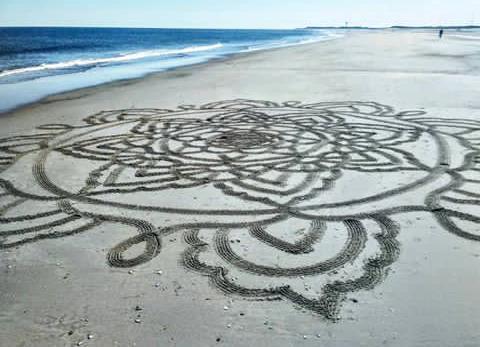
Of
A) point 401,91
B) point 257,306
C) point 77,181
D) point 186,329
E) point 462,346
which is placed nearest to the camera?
point 462,346

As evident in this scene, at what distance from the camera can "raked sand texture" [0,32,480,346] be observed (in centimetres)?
324

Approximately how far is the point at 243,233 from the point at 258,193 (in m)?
1.17

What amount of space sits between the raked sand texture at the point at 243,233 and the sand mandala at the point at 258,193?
26mm

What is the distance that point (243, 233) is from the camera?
465 centimetres

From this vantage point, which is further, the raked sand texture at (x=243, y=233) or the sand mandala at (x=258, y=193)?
the sand mandala at (x=258, y=193)

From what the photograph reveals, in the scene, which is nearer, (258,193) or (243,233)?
(243,233)

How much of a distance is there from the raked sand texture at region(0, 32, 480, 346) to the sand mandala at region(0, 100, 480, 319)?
1.0 inches

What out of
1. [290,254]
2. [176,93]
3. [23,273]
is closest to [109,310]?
[23,273]

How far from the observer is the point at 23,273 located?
3.93 meters

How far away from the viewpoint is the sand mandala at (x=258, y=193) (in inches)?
159

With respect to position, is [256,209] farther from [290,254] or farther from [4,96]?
[4,96]

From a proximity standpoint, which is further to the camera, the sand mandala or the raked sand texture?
the sand mandala

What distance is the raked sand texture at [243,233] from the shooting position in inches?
127

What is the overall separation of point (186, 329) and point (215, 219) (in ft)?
6.29
